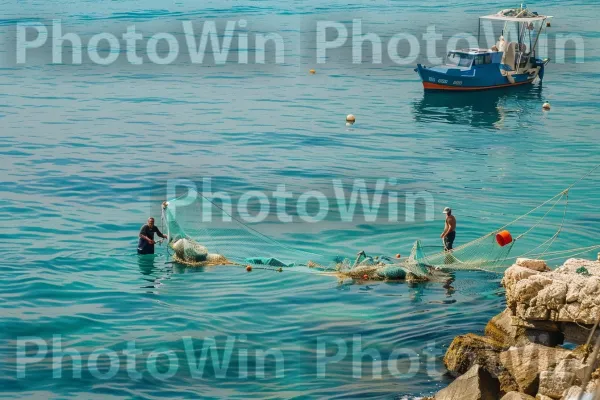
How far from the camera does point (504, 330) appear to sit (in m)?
18.8

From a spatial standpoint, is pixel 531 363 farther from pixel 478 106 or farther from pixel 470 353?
pixel 478 106

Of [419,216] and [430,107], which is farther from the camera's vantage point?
[430,107]

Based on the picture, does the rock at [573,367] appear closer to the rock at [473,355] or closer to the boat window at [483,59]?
the rock at [473,355]

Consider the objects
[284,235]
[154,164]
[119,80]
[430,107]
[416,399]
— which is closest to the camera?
[416,399]

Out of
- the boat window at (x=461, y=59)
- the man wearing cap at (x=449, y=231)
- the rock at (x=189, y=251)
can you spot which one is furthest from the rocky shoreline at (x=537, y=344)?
the boat window at (x=461, y=59)

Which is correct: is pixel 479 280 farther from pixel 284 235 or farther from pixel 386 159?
pixel 386 159

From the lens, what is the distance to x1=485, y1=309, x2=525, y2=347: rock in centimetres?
1798

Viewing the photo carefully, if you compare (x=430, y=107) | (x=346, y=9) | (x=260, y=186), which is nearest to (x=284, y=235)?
(x=260, y=186)

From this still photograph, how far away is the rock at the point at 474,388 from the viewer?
1591 centimetres

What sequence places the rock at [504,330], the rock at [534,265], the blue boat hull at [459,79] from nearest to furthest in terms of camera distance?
the rock at [504,330], the rock at [534,265], the blue boat hull at [459,79]

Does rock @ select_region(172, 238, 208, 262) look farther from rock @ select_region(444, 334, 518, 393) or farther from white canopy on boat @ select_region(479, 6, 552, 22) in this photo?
white canopy on boat @ select_region(479, 6, 552, 22)

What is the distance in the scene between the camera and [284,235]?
98.2 ft

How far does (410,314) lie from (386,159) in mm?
19688

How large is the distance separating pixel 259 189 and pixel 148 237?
33.5ft
